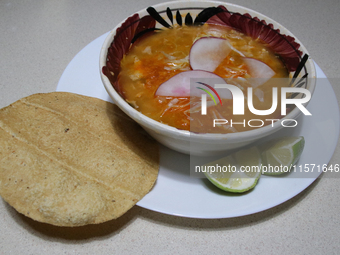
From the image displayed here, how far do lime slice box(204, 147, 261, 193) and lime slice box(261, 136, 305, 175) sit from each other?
52 millimetres

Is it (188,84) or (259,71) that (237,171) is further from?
(259,71)

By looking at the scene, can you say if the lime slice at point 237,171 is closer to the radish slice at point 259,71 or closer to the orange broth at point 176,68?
Answer: the orange broth at point 176,68

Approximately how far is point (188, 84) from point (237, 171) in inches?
20.2

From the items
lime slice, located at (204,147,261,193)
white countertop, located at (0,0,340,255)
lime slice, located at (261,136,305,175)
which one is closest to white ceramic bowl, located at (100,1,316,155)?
lime slice, located at (204,147,261,193)

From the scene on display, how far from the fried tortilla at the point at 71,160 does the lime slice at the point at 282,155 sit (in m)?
0.55

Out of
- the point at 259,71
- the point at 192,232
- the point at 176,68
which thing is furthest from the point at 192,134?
the point at 259,71

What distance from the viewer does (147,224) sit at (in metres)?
1.55

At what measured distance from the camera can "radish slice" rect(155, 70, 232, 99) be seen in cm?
166

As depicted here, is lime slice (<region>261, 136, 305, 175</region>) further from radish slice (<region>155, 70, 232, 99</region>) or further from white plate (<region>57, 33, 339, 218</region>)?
radish slice (<region>155, 70, 232, 99</region>)

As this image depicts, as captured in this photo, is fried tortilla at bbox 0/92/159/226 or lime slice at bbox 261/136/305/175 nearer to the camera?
fried tortilla at bbox 0/92/159/226

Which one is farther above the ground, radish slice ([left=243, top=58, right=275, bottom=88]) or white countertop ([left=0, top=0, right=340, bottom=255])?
radish slice ([left=243, top=58, right=275, bottom=88])

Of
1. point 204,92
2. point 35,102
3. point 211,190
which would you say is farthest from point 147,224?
point 35,102

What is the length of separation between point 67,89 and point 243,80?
→ 1.01 m

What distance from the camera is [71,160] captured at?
1483 millimetres
